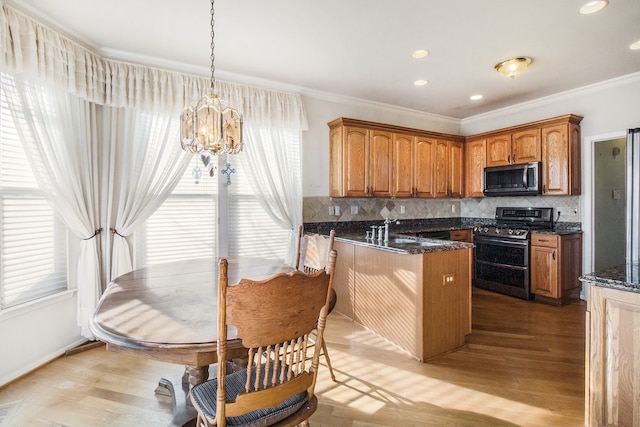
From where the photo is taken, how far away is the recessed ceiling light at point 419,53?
2893mm

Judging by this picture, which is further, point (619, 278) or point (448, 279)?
point (448, 279)

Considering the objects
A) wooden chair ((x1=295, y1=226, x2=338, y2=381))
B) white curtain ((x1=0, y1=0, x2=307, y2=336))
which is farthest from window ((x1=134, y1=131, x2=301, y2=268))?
Result: wooden chair ((x1=295, y1=226, x2=338, y2=381))

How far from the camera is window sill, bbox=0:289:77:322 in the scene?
2.17 m

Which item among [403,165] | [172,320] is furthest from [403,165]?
[172,320]

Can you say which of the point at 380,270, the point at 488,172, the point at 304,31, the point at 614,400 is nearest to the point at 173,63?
the point at 304,31

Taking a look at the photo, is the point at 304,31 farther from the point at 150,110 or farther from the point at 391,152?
the point at 391,152

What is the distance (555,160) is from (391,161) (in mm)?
2085

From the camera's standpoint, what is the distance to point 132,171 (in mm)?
2887

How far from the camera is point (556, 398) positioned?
77.0 inches

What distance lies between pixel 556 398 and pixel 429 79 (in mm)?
3235

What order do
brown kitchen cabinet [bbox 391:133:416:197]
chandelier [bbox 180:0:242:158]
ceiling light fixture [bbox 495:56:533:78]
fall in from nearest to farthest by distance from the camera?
1. chandelier [bbox 180:0:242:158]
2. ceiling light fixture [bbox 495:56:533:78]
3. brown kitchen cabinet [bbox 391:133:416:197]

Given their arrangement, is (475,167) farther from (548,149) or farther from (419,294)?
(419,294)

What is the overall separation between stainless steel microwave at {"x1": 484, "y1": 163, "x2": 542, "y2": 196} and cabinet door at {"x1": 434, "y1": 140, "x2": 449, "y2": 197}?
0.58 metres

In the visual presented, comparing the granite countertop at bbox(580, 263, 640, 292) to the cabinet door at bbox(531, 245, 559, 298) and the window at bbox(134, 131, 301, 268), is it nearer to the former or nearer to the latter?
the cabinet door at bbox(531, 245, 559, 298)
